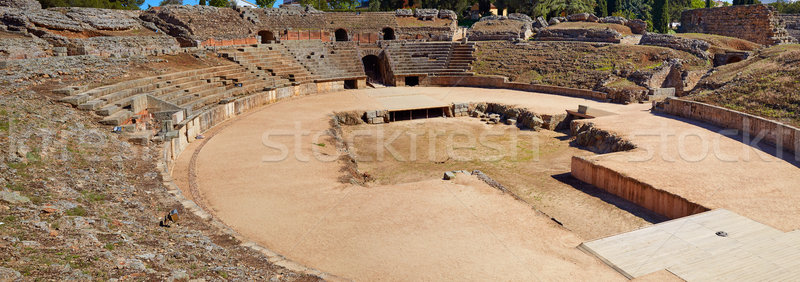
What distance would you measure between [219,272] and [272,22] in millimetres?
30883

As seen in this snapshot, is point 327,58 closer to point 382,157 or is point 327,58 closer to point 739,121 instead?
point 382,157

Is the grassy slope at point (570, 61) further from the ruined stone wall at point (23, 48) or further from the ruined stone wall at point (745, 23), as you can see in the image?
the ruined stone wall at point (23, 48)

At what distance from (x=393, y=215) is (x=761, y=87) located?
1633 centimetres

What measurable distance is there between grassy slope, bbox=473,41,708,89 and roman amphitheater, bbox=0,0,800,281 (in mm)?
154

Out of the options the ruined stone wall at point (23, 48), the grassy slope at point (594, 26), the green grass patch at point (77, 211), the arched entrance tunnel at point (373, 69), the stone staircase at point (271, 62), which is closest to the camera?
the green grass patch at point (77, 211)

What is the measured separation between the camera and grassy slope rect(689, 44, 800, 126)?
17.0 meters

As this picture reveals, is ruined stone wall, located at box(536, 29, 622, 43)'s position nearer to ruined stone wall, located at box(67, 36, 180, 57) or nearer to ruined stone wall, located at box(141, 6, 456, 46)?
ruined stone wall, located at box(141, 6, 456, 46)

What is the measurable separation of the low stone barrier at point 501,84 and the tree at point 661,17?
76.8ft

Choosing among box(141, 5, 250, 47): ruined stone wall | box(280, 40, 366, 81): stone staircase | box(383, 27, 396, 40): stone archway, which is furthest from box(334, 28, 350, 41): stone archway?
box(141, 5, 250, 47): ruined stone wall

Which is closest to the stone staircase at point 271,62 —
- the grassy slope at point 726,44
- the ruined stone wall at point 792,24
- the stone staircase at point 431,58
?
the stone staircase at point 431,58

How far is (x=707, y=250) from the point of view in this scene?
8664 millimetres

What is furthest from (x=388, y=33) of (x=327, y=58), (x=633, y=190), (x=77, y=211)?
(x=77, y=211)

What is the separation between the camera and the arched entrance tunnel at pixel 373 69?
33750 millimetres

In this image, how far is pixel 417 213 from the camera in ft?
34.6
